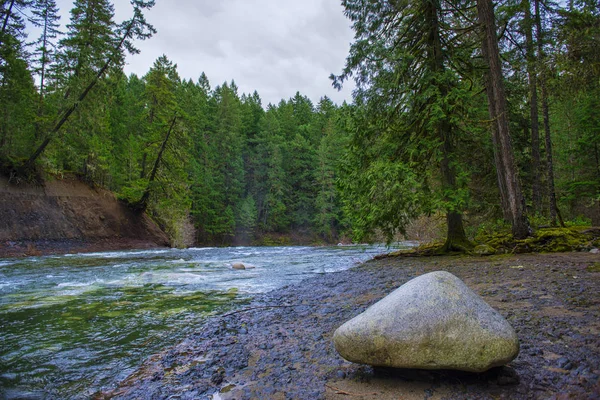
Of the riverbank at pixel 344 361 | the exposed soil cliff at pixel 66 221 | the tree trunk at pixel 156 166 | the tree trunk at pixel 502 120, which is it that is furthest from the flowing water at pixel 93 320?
the tree trunk at pixel 156 166

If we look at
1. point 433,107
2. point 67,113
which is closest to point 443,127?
point 433,107

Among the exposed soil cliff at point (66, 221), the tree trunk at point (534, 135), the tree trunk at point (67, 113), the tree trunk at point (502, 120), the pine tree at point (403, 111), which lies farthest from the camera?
the tree trunk at point (67, 113)

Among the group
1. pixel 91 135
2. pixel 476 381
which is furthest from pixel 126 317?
pixel 91 135

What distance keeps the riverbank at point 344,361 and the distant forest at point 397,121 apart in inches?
167

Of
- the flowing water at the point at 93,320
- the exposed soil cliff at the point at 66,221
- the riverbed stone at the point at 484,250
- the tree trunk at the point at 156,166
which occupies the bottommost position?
the flowing water at the point at 93,320

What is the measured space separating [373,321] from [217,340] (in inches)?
93.6

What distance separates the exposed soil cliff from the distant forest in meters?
1.10

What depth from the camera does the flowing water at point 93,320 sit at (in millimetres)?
3572

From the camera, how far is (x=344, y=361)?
11.4 feet

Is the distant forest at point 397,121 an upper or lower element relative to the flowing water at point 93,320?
upper

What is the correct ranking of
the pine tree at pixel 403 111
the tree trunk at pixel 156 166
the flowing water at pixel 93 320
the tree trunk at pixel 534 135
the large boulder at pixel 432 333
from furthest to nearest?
the tree trunk at pixel 156 166 → the tree trunk at pixel 534 135 → the pine tree at pixel 403 111 → the flowing water at pixel 93 320 → the large boulder at pixel 432 333

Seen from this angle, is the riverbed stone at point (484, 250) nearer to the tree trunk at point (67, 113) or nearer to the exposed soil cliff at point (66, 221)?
the exposed soil cliff at point (66, 221)

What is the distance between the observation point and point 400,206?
33.6 feet

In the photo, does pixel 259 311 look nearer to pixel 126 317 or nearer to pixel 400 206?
pixel 126 317
